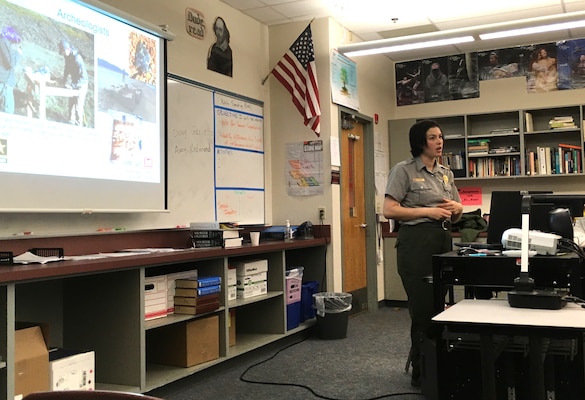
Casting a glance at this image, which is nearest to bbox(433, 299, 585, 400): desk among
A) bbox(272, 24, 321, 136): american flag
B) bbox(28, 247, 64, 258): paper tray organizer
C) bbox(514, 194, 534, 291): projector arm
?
bbox(514, 194, 534, 291): projector arm

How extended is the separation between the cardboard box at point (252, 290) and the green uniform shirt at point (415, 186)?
129cm

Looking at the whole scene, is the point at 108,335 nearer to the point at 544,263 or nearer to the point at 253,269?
the point at 253,269

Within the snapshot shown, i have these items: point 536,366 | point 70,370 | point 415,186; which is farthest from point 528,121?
point 70,370

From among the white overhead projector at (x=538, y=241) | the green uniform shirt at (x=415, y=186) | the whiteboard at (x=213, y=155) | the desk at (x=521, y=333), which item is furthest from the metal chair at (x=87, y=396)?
the whiteboard at (x=213, y=155)

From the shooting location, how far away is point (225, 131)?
4688 mm

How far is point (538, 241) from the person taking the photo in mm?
2520

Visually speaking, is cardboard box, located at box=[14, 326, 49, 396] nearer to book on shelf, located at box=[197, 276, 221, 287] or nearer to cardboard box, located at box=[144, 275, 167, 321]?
cardboard box, located at box=[144, 275, 167, 321]

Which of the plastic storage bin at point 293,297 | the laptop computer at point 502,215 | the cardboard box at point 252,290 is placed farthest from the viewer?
the plastic storage bin at point 293,297

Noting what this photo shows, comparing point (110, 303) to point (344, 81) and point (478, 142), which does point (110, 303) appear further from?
point (478, 142)

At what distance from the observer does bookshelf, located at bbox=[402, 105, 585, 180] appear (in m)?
6.18

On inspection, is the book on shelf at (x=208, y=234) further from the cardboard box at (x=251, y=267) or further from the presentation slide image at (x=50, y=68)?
the presentation slide image at (x=50, y=68)

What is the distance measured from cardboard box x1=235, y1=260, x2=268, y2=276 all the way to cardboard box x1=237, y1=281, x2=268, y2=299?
3.7 inches

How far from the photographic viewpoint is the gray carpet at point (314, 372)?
3.33 m

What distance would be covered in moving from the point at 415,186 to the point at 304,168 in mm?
1959
